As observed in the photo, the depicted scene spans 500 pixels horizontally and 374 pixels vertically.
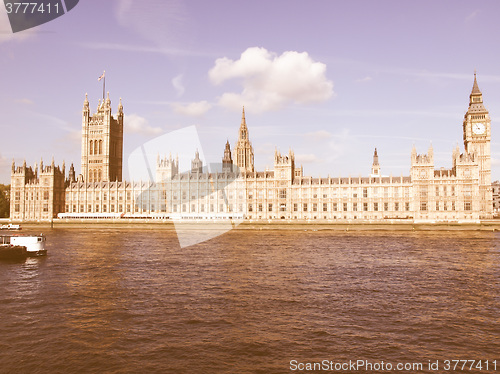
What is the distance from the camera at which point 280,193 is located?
127 metres

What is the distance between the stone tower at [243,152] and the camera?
617ft

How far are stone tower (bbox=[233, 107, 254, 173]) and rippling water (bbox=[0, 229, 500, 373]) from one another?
141m

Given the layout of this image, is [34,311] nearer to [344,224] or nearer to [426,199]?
[344,224]

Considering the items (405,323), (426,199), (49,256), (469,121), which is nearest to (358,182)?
(426,199)

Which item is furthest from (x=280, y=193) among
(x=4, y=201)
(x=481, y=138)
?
(x=4, y=201)

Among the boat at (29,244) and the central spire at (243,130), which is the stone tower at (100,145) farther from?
the boat at (29,244)

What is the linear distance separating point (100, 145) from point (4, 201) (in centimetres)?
3915

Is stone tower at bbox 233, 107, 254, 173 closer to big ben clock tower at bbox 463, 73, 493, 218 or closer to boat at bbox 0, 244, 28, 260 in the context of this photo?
big ben clock tower at bbox 463, 73, 493, 218

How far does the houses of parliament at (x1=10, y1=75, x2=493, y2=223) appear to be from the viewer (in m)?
116

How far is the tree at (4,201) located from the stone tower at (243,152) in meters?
88.8
